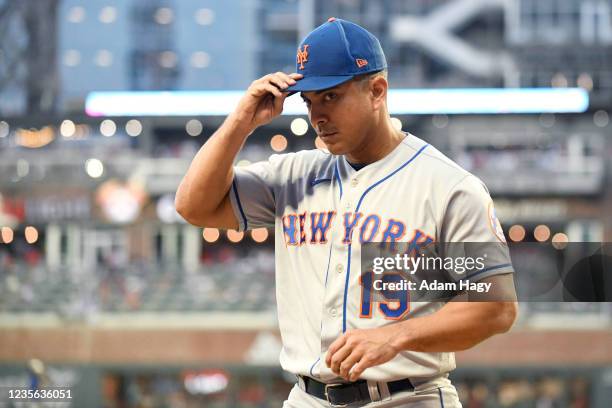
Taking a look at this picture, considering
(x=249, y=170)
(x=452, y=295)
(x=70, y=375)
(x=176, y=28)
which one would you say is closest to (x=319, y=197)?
(x=249, y=170)

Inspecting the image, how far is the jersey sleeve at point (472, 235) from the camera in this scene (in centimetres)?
108

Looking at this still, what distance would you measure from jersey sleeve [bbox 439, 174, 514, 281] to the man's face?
136 millimetres

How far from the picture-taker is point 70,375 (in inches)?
424

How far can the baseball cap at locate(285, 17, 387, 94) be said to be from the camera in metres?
1.10

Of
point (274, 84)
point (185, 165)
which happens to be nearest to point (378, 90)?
point (274, 84)

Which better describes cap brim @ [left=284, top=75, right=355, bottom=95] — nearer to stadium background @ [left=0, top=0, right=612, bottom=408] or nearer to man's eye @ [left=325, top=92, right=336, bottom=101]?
man's eye @ [left=325, top=92, right=336, bottom=101]

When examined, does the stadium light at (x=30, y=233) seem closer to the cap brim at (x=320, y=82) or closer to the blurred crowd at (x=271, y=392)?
the blurred crowd at (x=271, y=392)

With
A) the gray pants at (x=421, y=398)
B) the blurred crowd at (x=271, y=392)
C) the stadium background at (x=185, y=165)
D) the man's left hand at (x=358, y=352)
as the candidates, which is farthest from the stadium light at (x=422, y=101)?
the man's left hand at (x=358, y=352)

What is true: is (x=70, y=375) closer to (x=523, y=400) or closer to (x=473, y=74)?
(x=523, y=400)

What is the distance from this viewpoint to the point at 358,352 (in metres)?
1.01

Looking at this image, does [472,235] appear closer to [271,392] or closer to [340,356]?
[340,356]

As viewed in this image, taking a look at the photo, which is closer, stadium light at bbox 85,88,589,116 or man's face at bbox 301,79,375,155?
man's face at bbox 301,79,375,155

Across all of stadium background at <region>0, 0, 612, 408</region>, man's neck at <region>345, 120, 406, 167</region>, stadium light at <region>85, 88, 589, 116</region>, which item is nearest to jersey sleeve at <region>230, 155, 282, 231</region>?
man's neck at <region>345, 120, 406, 167</region>

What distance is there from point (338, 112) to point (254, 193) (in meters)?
0.18
